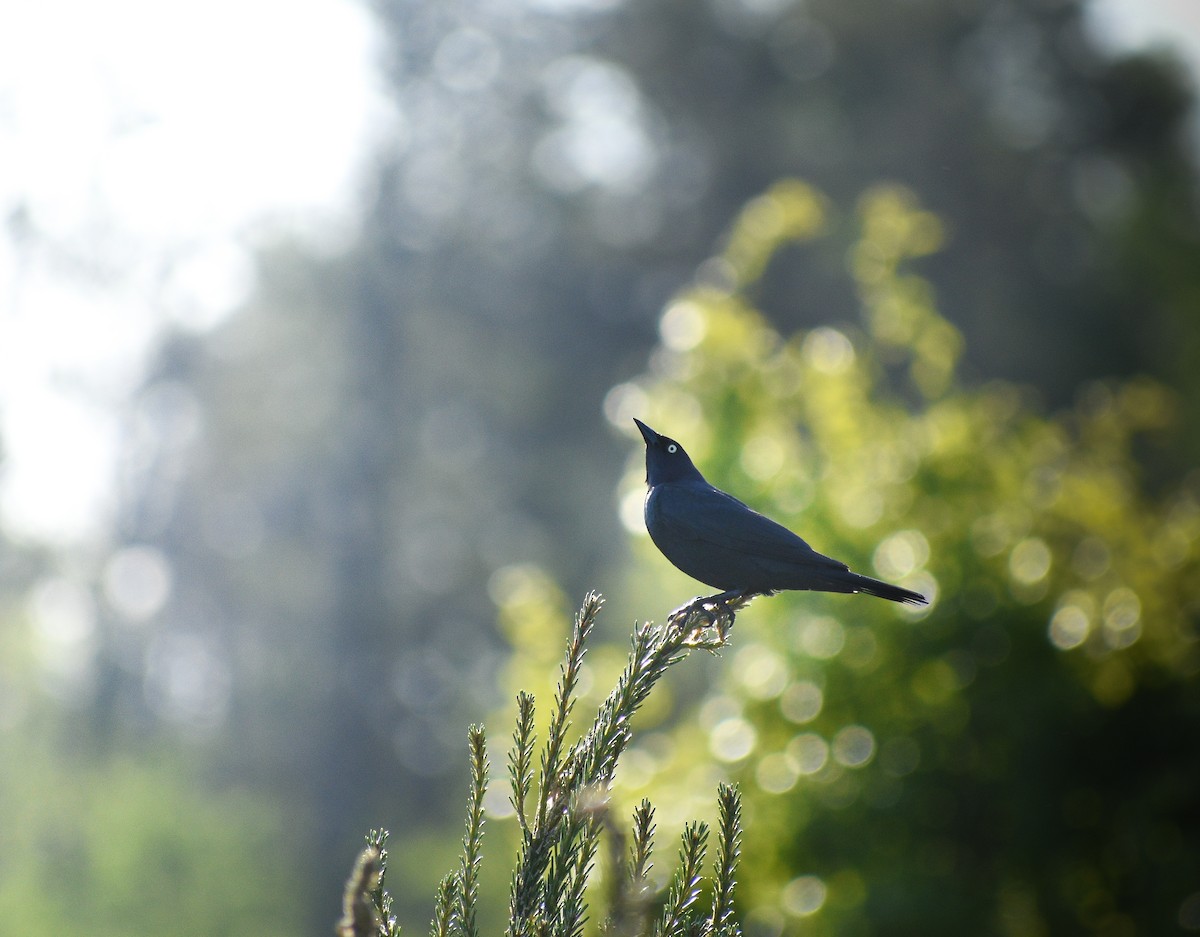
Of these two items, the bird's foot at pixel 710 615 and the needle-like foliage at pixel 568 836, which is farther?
the bird's foot at pixel 710 615

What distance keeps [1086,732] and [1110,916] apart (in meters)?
1.36

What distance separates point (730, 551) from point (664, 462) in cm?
63

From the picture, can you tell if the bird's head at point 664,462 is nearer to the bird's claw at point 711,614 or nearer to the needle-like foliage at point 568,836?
the bird's claw at point 711,614

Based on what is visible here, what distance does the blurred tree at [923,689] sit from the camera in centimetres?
610

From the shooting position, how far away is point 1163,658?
22.2 ft

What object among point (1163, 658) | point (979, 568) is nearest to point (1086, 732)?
point (1163, 658)

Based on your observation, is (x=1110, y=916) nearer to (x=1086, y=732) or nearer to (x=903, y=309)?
(x=1086, y=732)

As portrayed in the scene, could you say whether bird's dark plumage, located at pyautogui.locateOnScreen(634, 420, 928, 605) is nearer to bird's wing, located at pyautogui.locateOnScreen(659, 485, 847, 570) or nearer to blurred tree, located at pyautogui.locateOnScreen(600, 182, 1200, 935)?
bird's wing, located at pyautogui.locateOnScreen(659, 485, 847, 570)

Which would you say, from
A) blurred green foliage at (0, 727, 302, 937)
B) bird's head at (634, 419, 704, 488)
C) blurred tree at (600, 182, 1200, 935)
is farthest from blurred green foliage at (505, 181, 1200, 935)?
blurred green foliage at (0, 727, 302, 937)

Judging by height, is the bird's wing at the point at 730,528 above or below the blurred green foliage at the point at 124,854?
below

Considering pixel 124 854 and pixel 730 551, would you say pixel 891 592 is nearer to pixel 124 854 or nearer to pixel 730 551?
pixel 730 551

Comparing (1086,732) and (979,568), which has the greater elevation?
(979,568)

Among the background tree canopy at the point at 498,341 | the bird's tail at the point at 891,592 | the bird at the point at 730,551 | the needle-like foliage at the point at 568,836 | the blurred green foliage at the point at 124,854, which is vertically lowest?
the needle-like foliage at the point at 568,836

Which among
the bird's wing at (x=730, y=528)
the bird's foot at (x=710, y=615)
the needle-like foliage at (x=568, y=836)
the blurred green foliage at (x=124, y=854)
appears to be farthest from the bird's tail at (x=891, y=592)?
the blurred green foliage at (x=124, y=854)
